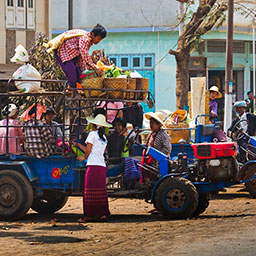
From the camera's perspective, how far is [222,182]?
41.6ft

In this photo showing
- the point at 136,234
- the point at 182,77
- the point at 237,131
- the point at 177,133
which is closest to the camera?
the point at 136,234

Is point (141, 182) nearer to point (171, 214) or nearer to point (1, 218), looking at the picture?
point (171, 214)

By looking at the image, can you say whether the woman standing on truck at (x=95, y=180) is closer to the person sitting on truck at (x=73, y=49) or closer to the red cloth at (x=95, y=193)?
the red cloth at (x=95, y=193)

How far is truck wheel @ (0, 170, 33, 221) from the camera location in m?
12.6

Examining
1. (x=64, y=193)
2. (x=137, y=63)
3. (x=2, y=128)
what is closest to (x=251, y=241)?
(x=64, y=193)

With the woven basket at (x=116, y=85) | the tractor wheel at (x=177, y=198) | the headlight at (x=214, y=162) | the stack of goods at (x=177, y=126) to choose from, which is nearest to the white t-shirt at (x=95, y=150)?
the woven basket at (x=116, y=85)

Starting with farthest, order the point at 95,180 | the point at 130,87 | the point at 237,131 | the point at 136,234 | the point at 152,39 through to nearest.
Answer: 1. the point at 152,39
2. the point at 237,131
3. the point at 130,87
4. the point at 95,180
5. the point at 136,234

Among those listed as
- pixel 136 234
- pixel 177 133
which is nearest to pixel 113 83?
pixel 136 234

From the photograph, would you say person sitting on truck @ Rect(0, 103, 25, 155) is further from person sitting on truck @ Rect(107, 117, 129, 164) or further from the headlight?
A: the headlight

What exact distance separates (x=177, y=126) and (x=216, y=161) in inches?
115

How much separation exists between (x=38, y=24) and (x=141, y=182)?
17351 millimetres

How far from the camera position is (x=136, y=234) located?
34.9 feet

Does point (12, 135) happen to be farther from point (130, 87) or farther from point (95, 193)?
point (130, 87)

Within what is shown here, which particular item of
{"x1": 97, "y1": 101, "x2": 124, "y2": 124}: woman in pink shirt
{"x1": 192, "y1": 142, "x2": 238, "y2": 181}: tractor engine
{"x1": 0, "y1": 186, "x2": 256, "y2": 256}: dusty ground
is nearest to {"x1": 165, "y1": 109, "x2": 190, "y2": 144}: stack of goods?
{"x1": 97, "y1": 101, "x2": 124, "y2": 124}: woman in pink shirt
